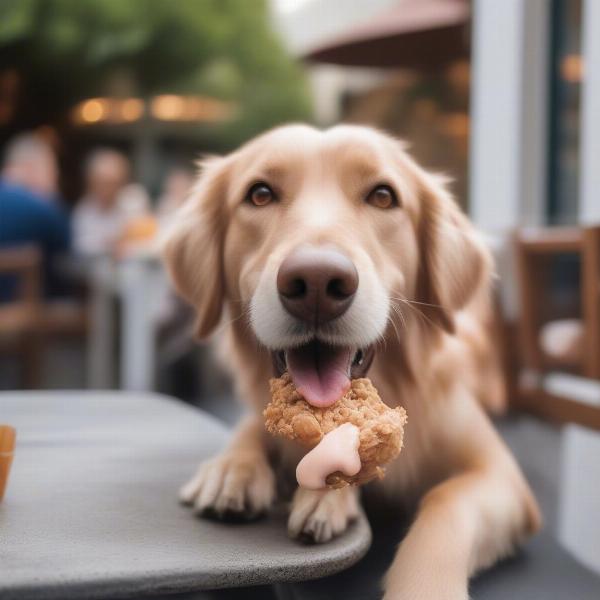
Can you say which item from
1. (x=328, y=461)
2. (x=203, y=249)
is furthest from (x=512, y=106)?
(x=328, y=461)

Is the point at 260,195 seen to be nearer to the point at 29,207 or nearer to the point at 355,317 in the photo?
the point at 355,317

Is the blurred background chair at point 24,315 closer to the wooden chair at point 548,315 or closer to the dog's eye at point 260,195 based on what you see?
the wooden chair at point 548,315

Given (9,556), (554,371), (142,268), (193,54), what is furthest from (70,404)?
(193,54)

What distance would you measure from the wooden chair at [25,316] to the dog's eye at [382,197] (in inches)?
127

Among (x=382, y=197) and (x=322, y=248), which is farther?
(x=382, y=197)

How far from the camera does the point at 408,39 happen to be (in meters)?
5.42

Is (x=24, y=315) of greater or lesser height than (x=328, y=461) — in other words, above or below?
below

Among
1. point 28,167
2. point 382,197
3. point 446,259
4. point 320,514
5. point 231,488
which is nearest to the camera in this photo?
point 320,514

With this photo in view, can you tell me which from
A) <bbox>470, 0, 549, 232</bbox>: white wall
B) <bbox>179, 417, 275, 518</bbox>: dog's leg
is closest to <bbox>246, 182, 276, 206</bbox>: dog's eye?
<bbox>179, 417, 275, 518</bbox>: dog's leg

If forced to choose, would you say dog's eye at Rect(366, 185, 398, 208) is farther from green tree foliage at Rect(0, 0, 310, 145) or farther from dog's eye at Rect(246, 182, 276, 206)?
green tree foliage at Rect(0, 0, 310, 145)

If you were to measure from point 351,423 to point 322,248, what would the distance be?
24 cm

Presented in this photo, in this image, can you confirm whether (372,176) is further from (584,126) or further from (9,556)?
(584,126)

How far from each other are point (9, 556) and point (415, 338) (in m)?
0.83

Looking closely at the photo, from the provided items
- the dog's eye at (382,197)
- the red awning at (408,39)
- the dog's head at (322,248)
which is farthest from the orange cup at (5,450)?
the red awning at (408,39)
